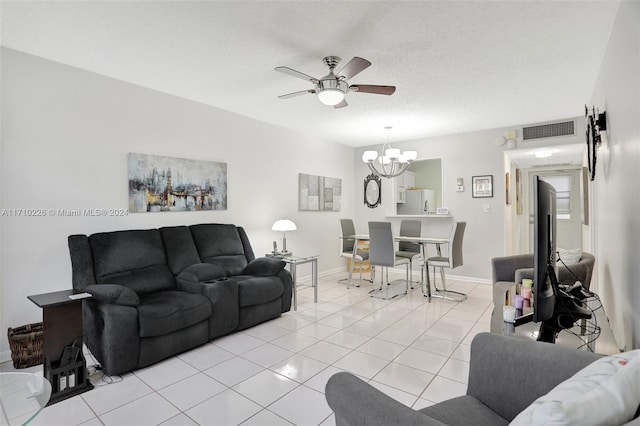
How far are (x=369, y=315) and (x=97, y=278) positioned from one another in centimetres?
275

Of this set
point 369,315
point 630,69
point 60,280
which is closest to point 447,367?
point 369,315

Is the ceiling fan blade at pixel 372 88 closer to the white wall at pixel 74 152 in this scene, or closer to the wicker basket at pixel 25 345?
the white wall at pixel 74 152

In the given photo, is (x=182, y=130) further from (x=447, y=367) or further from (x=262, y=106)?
(x=447, y=367)

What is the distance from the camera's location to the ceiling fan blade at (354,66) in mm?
2330

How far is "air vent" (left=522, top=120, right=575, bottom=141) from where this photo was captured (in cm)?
476

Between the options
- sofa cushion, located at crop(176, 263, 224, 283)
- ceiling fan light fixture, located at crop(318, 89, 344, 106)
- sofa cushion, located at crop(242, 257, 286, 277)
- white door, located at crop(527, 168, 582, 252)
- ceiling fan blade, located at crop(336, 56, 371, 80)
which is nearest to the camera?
ceiling fan blade, located at crop(336, 56, 371, 80)

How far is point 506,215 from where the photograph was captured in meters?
5.40

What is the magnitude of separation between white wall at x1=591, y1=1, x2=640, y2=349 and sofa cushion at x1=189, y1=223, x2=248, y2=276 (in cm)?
337

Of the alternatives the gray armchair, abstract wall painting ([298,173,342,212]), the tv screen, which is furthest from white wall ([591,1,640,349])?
abstract wall painting ([298,173,342,212])

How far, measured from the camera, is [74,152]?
3.05 m

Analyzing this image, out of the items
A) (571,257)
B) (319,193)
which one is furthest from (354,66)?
(319,193)

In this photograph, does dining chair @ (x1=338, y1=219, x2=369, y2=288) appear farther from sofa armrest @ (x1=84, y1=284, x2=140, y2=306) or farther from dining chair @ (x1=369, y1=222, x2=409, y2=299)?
sofa armrest @ (x1=84, y1=284, x2=140, y2=306)

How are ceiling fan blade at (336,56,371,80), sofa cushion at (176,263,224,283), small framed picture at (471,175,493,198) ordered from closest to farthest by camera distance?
ceiling fan blade at (336,56,371,80) → sofa cushion at (176,263,224,283) → small framed picture at (471,175,493,198)

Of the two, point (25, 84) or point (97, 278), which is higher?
point (25, 84)
